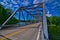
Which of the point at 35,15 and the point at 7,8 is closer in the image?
the point at 7,8

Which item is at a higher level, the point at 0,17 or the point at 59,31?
the point at 0,17

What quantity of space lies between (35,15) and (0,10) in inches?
510

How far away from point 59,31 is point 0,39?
21.7 meters

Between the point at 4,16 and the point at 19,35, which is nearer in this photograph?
the point at 19,35

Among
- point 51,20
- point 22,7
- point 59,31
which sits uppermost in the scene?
point 22,7

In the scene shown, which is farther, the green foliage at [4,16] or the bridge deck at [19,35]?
the green foliage at [4,16]

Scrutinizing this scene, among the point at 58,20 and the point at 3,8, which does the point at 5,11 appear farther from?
the point at 58,20

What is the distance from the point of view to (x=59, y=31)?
27.6m

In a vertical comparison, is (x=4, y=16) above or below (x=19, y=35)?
above

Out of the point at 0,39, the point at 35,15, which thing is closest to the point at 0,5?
the point at 35,15

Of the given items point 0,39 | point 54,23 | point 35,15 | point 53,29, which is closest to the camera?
point 0,39

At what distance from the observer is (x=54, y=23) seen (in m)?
21.3

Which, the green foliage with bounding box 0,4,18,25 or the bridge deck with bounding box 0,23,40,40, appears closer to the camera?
the bridge deck with bounding box 0,23,40,40

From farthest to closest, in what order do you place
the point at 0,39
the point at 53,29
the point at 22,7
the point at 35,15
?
the point at 35,15 → the point at 53,29 → the point at 22,7 → the point at 0,39
